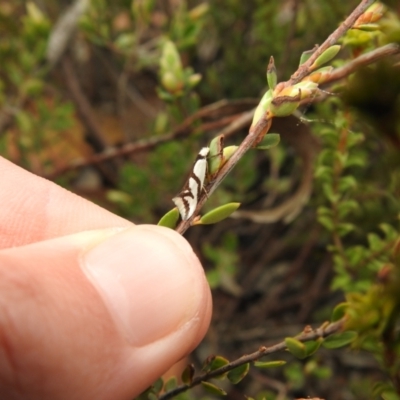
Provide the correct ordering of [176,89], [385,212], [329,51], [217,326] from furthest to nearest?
[217,326] → [385,212] → [176,89] → [329,51]

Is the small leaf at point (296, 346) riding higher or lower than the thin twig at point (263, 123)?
lower

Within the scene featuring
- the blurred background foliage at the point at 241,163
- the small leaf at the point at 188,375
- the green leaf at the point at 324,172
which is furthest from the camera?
the blurred background foliage at the point at 241,163

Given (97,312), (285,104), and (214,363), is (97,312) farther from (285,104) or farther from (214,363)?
(285,104)

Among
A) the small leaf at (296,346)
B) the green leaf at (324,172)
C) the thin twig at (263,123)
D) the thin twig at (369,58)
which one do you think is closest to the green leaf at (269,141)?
the thin twig at (263,123)

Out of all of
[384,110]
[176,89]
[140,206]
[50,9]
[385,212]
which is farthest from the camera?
[50,9]

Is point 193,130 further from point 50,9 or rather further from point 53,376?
point 50,9

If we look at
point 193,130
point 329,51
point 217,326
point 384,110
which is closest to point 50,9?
point 193,130

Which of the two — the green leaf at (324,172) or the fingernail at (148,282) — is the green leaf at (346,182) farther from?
the fingernail at (148,282)
